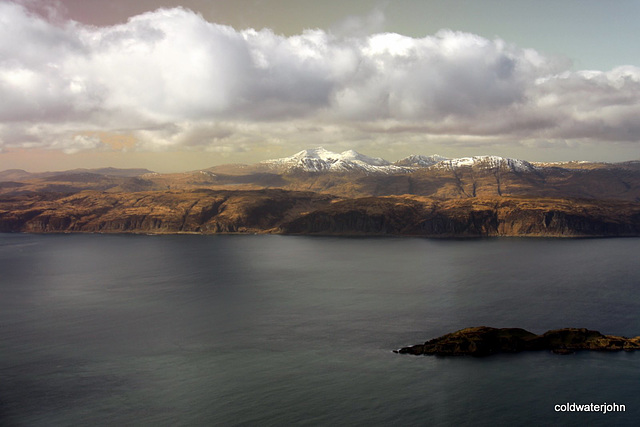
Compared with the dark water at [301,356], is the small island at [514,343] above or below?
above

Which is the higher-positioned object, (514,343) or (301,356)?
(514,343)

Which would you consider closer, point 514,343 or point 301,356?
point 301,356

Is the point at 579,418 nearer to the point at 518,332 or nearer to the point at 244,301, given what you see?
the point at 518,332

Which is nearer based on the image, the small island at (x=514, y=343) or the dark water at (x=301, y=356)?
the dark water at (x=301, y=356)

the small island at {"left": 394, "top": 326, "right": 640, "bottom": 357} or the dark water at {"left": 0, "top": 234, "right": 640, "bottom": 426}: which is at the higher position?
the small island at {"left": 394, "top": 326, "right": 640, "bottom": 357}
